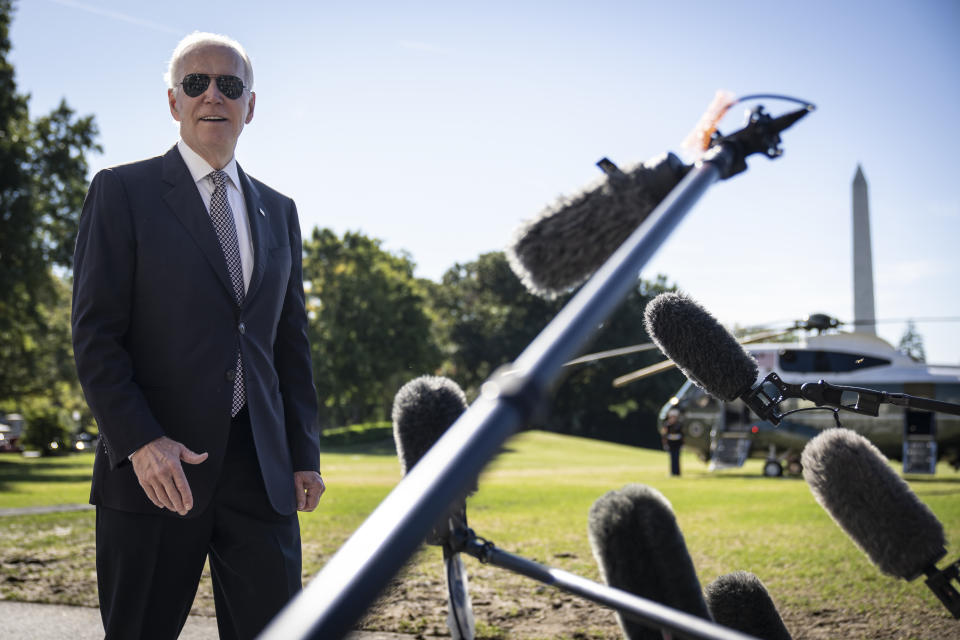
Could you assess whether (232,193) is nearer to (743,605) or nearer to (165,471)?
(165,471)

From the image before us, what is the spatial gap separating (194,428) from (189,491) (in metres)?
0.22

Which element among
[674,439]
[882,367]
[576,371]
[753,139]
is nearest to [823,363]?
[882,367]

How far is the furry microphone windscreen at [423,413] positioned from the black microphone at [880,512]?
1.08 m

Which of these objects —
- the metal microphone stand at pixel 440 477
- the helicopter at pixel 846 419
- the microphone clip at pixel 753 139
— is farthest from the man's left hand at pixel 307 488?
the helicopter at pixel 846 419

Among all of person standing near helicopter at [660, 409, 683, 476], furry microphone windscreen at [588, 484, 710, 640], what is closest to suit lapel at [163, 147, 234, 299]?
furry microphone windscreen at [588, 484, 710, 640]

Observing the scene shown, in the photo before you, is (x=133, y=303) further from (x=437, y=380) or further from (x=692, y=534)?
(x=692, y=534)

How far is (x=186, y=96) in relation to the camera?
2.32 metres

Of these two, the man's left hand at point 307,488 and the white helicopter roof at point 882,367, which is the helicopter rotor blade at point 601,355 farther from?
the white helicopter roof at point 882,367

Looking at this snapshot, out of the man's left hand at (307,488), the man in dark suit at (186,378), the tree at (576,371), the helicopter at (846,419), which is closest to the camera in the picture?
the man in dark suit at (186,378)

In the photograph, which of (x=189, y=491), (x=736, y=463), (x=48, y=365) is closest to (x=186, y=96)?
(x=189, y=491)

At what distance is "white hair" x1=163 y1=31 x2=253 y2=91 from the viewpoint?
2281mm

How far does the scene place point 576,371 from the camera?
171 feet

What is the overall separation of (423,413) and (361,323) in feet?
138

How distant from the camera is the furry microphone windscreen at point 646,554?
1762mm
